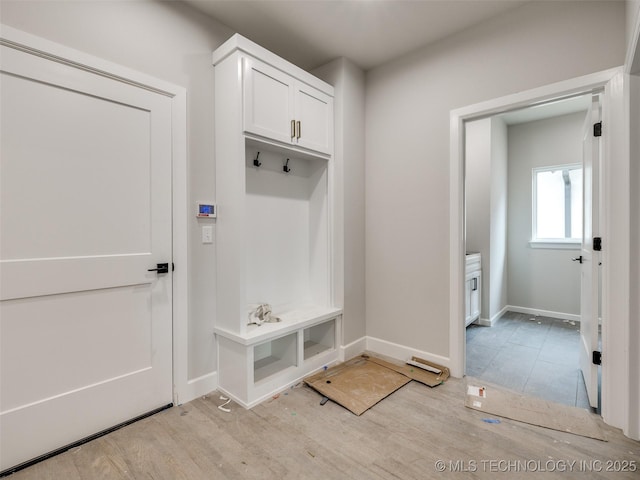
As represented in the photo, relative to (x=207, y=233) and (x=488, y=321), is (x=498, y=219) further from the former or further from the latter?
(x=207, y=233)

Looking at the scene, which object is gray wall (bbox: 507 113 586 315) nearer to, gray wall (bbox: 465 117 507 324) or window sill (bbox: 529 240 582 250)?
window sill (bbox: 529 240 582 250)

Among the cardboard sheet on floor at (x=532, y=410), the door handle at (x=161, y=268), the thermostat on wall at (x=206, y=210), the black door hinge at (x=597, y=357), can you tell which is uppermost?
the thermostat on wall at (x=206, y=210)

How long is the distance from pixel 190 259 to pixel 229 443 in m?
1.16

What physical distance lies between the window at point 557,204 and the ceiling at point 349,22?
3021mm

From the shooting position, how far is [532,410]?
205cm

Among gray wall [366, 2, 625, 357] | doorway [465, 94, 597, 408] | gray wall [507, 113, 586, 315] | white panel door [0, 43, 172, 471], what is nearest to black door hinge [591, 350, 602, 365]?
gray wall [366, 2, 625, 357]

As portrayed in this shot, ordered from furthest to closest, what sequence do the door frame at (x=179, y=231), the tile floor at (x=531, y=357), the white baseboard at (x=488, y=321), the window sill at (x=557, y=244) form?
1. the window sill at (x=557, y=244)
2. the white baseboard at (x=488, y=321)
3. the tile floor at (x=531, y=357)
4. the door frame at (x=179, y=231)

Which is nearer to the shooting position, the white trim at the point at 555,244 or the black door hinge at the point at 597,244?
the black door hinge at the point at 597,244

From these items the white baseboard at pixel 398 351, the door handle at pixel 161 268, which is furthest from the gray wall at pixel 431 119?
the door handle at pixel 161 268

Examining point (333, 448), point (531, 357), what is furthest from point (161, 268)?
point (531, 357)

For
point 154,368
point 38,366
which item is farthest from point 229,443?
point 38,366

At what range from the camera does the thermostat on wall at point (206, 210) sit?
7.28 ft

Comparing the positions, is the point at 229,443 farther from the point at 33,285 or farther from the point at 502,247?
the point at 502,247

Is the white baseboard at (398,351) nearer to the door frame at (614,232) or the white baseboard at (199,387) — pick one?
the door frame at (614,232)
